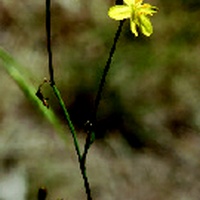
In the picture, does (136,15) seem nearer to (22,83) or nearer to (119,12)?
(119,12)

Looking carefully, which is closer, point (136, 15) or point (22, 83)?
point (22, 83)

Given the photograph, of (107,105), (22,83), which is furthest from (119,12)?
(107,105)

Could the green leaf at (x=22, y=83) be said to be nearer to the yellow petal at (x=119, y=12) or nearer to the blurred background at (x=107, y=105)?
the yellow petal at (x=119, y=12)

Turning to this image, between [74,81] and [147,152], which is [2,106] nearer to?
[74,81]

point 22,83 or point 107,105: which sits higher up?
point 107,105

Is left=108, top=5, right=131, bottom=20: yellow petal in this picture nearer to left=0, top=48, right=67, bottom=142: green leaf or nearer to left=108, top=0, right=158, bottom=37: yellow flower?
left=108, top=0, right=158, bottom=37: yellow flower

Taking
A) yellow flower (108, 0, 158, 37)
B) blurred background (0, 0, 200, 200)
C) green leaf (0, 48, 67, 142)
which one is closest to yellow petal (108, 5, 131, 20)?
yellow flower (108, 0, 158, 37)
